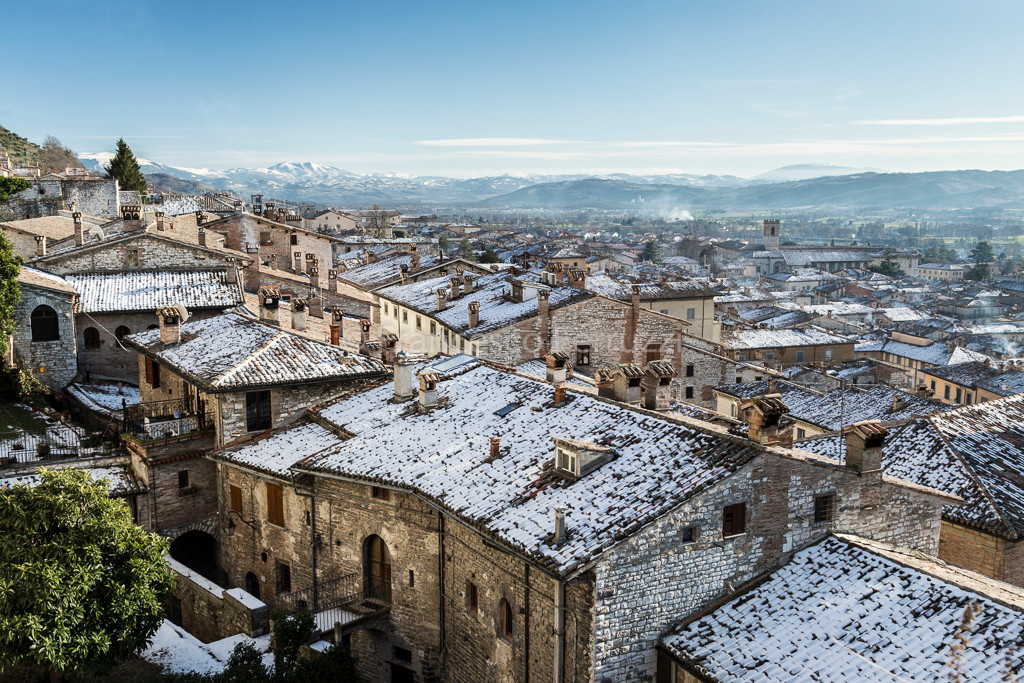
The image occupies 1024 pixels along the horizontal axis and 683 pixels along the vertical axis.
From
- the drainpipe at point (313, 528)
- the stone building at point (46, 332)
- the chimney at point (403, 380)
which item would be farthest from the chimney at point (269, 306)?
the drainpipe at point (313, 528)

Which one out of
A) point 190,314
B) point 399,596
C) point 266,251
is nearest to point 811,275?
point 266,251

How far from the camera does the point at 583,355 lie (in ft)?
135

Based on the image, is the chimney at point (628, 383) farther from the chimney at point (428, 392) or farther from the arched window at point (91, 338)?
the arched window at point (91, 338)

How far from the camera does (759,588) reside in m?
17.7

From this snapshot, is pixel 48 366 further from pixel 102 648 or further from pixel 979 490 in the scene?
pixel 979 490

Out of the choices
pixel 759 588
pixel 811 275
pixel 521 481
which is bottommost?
pixel 811 275

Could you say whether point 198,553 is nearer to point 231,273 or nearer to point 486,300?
point 231,273

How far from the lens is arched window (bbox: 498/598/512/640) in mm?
18562

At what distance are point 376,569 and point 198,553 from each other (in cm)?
971

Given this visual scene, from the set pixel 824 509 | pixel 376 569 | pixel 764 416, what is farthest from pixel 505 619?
pixel 824 509

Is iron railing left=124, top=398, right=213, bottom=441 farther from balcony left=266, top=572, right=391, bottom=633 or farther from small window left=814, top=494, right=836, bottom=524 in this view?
small window left=814, top=494, right=836, bottom=524

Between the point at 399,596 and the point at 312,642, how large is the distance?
2.29 m

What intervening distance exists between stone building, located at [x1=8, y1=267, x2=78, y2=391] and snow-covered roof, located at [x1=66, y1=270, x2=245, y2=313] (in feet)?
4.57

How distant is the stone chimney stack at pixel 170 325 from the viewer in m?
30.8
